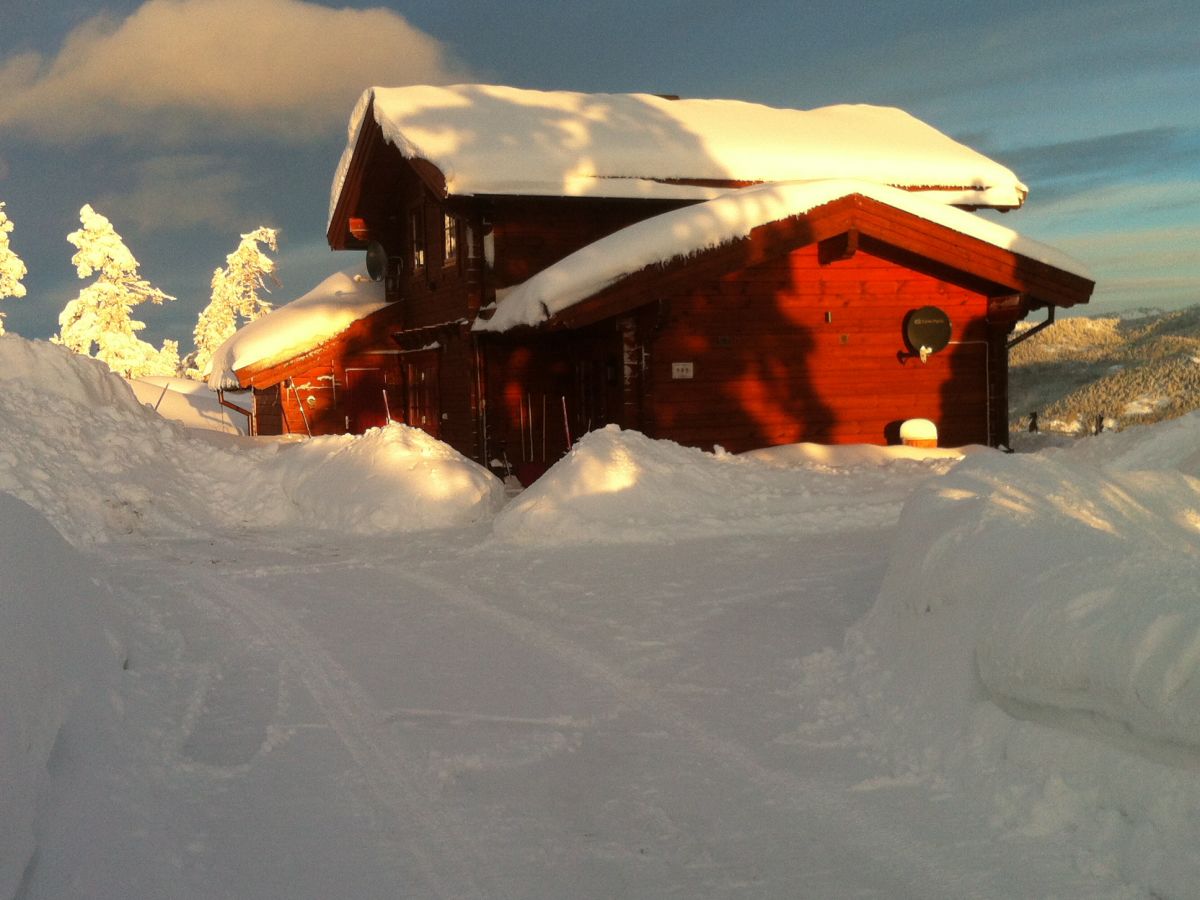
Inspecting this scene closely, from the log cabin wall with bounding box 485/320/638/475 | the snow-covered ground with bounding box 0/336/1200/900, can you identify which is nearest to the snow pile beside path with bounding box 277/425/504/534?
the snow-covered ground with bounding box 0/336/1200/900

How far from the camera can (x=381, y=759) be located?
16.1 ft

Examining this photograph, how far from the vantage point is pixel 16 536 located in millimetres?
5074

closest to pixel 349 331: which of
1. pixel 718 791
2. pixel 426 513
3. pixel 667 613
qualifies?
pixel 426 513

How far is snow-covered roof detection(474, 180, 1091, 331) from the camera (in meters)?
14.6

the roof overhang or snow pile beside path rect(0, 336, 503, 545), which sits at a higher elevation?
the roof overhang

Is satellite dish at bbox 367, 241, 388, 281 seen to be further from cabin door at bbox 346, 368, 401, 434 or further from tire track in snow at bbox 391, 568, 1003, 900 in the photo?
tire track in snow at bbox 391, 568, 1003, 900

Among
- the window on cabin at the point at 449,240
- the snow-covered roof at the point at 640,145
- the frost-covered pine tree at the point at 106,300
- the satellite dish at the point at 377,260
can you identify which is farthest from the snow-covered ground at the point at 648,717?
the frost-covered pine tree at the point at 106,300

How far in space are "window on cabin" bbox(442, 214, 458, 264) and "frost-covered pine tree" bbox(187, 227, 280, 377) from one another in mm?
29763

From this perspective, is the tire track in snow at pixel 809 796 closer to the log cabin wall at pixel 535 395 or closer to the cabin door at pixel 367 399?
the log cabin wall at pixel 535 395

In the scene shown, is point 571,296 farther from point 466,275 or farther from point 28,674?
point 28,674

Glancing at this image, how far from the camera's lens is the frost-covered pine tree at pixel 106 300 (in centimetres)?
4050

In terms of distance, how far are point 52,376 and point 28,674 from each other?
12240 millimetres

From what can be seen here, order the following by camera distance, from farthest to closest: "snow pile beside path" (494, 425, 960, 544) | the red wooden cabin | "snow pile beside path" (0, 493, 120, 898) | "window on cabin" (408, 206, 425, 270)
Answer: "window on cabin" (408, 206, 425, 270) → the red wooden cabin → "snow pile beside path" (494, 425, 960, 544) → "snow pile beside path" (0, 493, 120, 898)

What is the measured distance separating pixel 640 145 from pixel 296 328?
7760 mm
